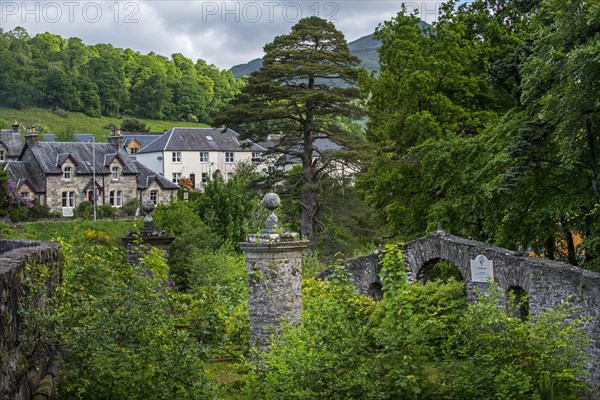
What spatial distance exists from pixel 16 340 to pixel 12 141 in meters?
77.6

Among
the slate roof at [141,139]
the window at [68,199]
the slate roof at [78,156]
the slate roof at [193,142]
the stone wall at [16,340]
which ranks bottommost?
the stone wall at [16,340]

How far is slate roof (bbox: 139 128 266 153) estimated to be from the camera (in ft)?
279

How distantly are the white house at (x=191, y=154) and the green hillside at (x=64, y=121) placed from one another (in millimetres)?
27934

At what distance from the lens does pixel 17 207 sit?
51094mm

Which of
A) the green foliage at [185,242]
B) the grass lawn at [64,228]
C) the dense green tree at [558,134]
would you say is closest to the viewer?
the dense green tree at [558,134]

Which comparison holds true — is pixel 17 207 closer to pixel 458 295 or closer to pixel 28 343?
pixel 458 295

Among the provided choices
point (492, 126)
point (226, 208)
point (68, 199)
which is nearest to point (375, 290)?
point (492, 126)

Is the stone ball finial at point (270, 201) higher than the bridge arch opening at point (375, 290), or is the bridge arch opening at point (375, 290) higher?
the stone ball finial at point (270, 201)

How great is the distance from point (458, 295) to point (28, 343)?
1269 cm

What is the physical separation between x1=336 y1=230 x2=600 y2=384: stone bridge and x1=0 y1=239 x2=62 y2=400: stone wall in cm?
812

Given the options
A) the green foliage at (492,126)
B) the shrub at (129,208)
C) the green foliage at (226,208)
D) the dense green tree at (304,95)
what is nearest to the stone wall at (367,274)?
the green foliage at (492,126)

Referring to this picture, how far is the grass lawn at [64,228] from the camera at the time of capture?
45906 mm

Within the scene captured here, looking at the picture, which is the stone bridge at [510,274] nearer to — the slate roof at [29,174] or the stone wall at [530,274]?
the stone wall at [530,274]

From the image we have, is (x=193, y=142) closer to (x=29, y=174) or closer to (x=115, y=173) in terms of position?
(x=115, y=173)
